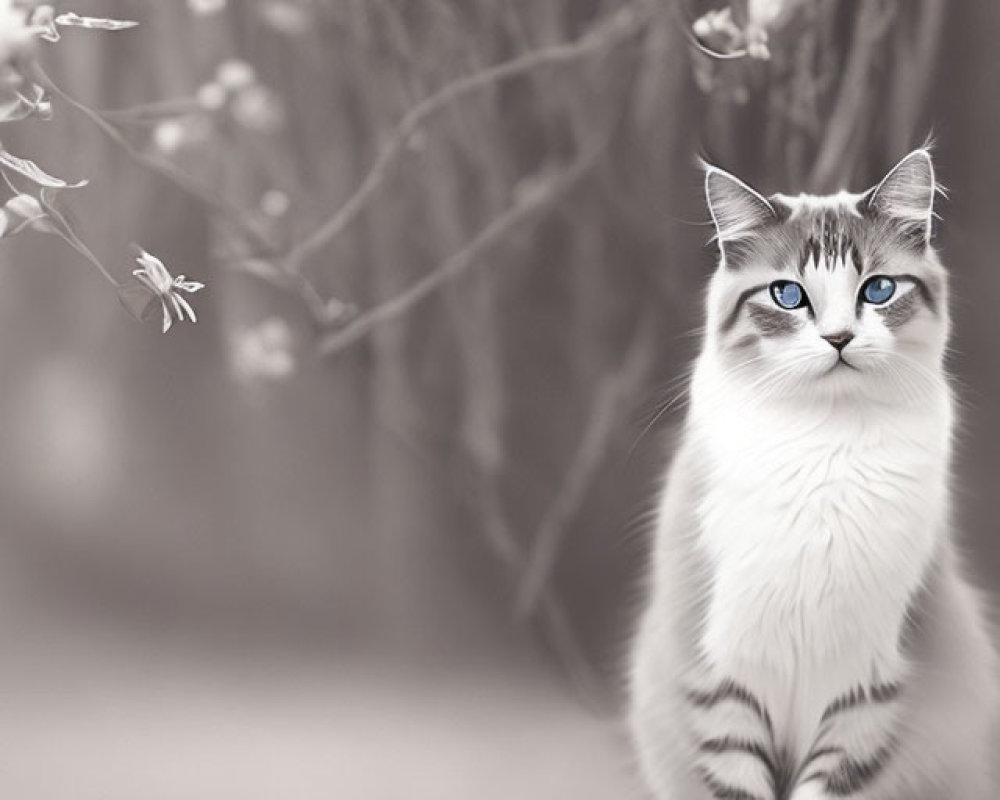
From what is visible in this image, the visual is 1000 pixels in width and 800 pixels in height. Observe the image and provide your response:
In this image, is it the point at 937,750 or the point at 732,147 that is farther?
the point at 732,147

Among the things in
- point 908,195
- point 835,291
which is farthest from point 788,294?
point 908,195

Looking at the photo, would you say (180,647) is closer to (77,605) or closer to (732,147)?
(77,605)

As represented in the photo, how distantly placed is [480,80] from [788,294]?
1.91 feet

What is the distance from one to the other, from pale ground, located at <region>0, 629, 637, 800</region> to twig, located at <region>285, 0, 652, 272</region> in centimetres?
51

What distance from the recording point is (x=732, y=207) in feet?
4.19

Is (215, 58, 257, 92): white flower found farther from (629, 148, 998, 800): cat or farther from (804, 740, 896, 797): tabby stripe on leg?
(804, 740, 896, 797): tabby stripe on leg

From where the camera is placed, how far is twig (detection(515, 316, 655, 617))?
1695 millimetres

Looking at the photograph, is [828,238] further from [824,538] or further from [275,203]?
[275,203]

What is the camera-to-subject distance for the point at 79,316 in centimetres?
172

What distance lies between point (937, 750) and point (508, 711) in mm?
566

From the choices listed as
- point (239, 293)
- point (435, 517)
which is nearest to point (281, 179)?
point (239, 293)

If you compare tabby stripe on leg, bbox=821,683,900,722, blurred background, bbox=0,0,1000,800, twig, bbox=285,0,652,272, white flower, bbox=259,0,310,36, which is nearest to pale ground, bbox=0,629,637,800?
blurred background, bbox=0,0,1000,800

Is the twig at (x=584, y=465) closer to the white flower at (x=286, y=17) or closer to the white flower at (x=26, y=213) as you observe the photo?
the white flower at (x=286, y=17)

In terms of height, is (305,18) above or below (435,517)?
above
